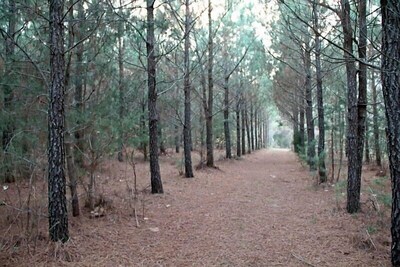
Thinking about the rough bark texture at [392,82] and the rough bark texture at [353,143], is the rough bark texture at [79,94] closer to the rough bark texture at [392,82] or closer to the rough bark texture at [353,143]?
the rough bark texture at [392,82]

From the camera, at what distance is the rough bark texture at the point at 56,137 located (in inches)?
160

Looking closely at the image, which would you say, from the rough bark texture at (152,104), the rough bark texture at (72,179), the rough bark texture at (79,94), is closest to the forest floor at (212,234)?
the rough bark texture at (72,179)

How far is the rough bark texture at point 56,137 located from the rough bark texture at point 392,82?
361cm

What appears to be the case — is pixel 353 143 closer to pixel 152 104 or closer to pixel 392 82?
pixel 392 82

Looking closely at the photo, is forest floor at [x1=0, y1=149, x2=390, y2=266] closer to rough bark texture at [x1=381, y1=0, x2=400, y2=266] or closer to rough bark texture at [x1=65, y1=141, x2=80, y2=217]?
rough bark texture at [x1=65, y1=141, x2=80, y2=217]

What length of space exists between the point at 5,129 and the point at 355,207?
638 cm

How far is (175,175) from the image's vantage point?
449 inches

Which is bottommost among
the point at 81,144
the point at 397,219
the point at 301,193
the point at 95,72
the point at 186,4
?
the point at 301,193

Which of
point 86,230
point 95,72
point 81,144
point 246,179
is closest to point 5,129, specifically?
point 81,144

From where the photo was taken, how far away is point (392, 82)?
339 cm

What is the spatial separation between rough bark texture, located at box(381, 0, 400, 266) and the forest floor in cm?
103

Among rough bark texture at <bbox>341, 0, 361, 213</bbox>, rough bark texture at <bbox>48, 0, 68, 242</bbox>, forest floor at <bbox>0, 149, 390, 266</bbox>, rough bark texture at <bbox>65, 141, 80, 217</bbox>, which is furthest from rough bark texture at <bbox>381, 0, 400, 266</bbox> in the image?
rough bark texture at <bbox>65, 141, 80, 217</bbox>

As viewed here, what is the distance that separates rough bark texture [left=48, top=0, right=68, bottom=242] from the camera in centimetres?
405

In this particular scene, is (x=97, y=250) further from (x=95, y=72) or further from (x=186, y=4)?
(x=186, y=4)
